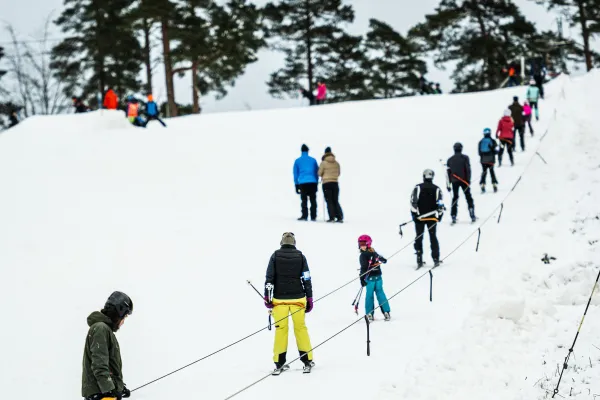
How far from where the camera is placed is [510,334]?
9008 millimetres

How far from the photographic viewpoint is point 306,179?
648 inches

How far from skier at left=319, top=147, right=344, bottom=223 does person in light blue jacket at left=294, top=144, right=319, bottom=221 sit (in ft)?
0.66

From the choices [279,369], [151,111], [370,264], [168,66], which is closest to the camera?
[279,369]

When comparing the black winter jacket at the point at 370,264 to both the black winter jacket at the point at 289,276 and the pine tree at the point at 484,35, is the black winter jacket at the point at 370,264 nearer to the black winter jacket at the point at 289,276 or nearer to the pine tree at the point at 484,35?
the black winter jacket at the point at 289,276

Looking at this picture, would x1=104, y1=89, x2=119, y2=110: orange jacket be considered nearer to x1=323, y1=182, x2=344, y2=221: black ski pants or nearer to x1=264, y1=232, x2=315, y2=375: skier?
x1=323, y1=182, x2=344, y2=221: black ski pants

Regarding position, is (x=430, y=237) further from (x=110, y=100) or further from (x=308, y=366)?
(x=110, y=100)

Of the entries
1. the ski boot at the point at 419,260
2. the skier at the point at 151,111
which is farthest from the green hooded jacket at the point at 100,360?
the skier at the point at 151,111

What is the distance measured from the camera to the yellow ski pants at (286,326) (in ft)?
26.5

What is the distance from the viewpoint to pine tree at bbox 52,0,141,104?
39.9m

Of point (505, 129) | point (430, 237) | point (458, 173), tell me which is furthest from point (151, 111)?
point (430, 237)

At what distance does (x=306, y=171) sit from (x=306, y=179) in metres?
0.19

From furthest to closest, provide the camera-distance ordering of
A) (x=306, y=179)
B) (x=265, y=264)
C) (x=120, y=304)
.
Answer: (x=306, y=179), (x=265, y=264), (x=120, y=304)

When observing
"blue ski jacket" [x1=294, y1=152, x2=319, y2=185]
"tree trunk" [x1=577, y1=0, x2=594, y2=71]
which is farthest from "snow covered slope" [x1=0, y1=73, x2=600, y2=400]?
"tree trunk" [x1=577, y1=0, x2=594, y2=71]

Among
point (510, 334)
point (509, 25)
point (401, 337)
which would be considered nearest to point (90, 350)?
point (401, 337)
